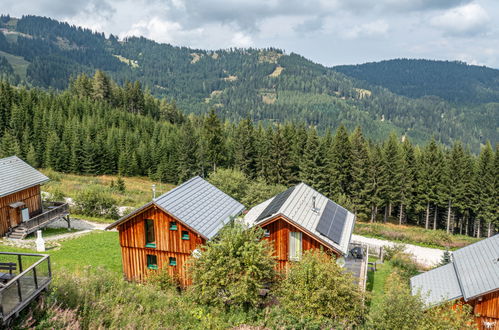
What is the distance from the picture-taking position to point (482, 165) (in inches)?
2255

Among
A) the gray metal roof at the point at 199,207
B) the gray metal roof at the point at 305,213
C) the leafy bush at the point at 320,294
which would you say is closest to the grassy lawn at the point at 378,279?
the gray metal roof at the point at 305,213

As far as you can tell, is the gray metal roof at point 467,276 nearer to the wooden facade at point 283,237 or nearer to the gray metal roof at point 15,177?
the wooden facade at point 283,237

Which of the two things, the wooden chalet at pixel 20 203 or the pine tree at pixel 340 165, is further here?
the pine tree at pixel 340 165

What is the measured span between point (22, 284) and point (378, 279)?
2466cm

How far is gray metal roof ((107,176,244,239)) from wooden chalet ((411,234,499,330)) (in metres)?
12.2

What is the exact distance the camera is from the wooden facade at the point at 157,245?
21812 millimetres

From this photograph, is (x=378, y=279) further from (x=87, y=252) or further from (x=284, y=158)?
(x=284, y=158)

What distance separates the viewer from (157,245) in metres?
22.1

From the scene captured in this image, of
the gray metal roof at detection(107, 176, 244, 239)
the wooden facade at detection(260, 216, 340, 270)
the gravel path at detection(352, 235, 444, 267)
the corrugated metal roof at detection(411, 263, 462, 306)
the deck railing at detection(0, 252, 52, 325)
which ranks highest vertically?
the deck railing at detection(0, 252, 52, 325)

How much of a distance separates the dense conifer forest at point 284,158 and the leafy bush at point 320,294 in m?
36.2

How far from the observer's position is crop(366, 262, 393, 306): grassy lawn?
2397 cm

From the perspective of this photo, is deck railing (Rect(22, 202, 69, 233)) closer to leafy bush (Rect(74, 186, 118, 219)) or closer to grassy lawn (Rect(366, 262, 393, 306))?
leafy bush (Rect(74, 186, 118, 219))


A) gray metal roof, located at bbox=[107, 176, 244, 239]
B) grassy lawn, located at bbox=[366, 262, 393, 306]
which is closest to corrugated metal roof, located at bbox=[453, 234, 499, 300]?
grassy lawn, located at bbox=[366, 262, 393, 306]

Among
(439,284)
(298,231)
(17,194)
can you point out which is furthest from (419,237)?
(17,194)
